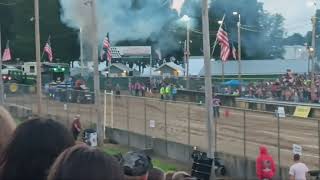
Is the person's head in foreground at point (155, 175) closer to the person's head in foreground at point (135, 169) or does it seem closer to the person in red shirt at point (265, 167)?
the person's head in foreground at point (135, 169)

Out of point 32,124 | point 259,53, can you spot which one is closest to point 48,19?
point 259,53

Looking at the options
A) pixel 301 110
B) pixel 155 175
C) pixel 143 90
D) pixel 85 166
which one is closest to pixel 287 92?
pixel 301 110

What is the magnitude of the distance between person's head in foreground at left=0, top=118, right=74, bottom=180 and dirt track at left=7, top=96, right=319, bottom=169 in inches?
637

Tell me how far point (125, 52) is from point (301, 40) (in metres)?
87.9

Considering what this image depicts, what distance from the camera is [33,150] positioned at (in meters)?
3.41

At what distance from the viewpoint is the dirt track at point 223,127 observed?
2094 centimetres

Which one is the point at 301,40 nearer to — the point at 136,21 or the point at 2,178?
the point at 136,21

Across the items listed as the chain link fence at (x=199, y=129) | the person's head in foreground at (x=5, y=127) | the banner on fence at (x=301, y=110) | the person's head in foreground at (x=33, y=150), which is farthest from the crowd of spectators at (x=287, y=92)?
the person's head in foreground at (x=33, y=150)

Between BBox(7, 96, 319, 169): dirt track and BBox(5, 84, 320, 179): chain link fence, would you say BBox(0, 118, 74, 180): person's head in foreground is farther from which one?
BBox(7, 96, 319, 169): dirt track

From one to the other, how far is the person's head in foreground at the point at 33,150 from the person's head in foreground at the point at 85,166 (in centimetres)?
49

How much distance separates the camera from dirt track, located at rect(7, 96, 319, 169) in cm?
2094

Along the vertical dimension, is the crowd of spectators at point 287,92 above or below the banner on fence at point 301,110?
above

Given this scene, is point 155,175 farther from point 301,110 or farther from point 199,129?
point 301,110

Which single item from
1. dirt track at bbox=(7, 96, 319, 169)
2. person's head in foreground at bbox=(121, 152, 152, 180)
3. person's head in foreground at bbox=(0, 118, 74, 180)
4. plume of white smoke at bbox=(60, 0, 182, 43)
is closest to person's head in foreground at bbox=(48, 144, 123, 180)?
person's head in foreground at bbox=(0, 118, 74, 180)
